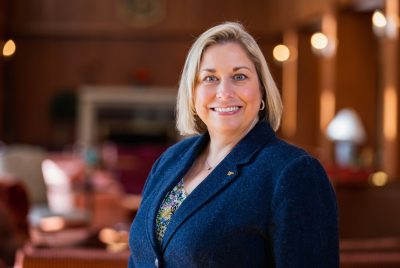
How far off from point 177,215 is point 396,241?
6.87ft

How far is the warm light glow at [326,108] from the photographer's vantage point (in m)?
13.1

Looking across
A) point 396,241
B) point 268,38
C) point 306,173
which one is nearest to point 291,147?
point 306,173

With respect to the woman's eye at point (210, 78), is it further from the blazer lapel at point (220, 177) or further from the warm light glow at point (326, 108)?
the warm light glow at point (326, 108)

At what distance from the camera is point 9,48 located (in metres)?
17.4

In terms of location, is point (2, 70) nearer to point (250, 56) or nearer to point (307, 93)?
point (307, 93)

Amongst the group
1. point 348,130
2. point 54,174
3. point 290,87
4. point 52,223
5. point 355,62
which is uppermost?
point 355,62

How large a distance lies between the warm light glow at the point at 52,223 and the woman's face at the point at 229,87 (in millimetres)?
5645

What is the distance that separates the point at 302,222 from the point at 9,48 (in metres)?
16.3

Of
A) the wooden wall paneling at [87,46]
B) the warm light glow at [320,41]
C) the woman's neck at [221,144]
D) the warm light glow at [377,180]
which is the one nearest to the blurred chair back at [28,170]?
the warm light glow at [377,180]

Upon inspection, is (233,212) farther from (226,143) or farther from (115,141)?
(115,141)

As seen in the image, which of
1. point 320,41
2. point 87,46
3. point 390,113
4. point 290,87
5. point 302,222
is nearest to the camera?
point 302,222

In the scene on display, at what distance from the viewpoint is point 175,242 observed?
1820mm

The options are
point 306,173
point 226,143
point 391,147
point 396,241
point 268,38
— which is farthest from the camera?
point 268,38

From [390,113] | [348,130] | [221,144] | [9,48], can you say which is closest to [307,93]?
[348,130]
